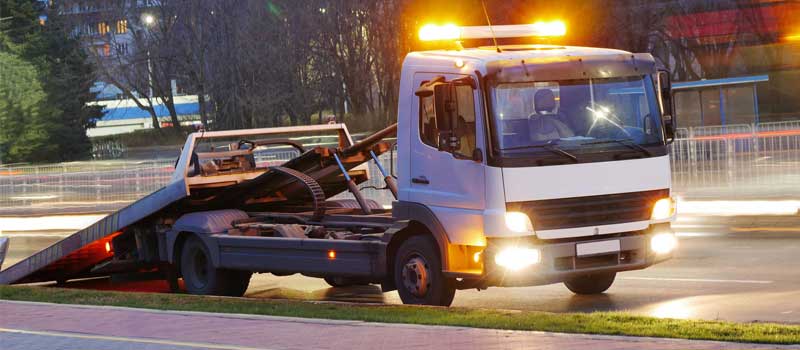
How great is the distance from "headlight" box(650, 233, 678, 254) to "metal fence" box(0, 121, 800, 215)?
31.3 feet

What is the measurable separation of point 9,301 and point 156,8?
48.2 metres

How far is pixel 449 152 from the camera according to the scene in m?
11.1

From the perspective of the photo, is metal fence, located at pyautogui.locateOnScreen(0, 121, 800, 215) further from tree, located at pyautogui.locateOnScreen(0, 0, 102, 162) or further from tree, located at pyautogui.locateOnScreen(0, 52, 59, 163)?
tree, located at pyautogui.locateOnScreen(0, 0, 102, 162)

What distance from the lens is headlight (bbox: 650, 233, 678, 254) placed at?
1124 centimetres

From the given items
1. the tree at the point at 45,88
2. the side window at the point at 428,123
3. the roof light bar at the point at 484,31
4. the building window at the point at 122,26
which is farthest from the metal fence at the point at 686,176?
the building window at the point at 122,26

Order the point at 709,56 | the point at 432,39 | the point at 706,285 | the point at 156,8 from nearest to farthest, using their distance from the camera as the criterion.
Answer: the point at 432,39 < the point at 706,285 < the point at 709,56 < the point at 156,8

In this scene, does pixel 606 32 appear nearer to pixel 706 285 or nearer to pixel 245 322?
pixel 706 285

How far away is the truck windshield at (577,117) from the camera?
10789 millimetres

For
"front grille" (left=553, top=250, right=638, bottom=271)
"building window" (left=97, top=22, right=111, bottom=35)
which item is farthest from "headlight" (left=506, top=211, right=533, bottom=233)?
"building window" (left=97, top=22, right=111, bottom=35)

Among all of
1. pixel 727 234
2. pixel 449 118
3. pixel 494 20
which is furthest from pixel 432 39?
pixel 494 20

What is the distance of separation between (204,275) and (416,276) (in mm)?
3886

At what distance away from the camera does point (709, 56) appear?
5588 centimetres

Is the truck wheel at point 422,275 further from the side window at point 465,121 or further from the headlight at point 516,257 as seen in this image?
the side window at point 465,121

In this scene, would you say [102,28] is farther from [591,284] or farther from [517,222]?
[517,222]
